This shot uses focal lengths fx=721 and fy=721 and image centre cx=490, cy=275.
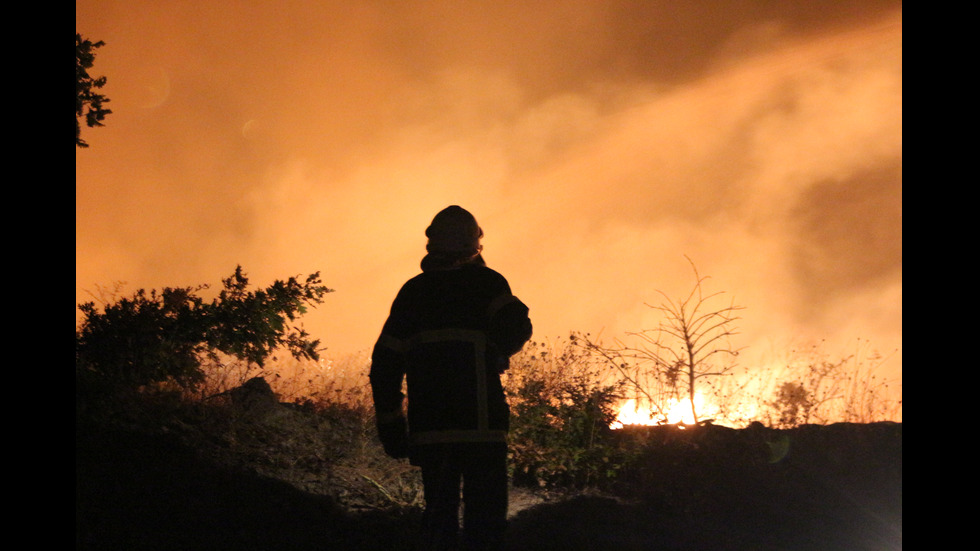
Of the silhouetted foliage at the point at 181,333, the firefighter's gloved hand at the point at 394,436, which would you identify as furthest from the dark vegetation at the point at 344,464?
the firefighter's gloved hand at the point at 394,436

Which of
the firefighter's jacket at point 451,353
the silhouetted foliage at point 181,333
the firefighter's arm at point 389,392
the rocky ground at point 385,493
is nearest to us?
the firefighter's jacket at point 451,353

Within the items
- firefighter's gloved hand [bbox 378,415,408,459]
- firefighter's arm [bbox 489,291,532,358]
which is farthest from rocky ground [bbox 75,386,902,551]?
firefighter's arm [bbox 489,291,532,358]

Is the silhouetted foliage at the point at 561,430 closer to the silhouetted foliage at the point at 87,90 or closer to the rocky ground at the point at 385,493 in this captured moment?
the rocky ground at the point at 385,493

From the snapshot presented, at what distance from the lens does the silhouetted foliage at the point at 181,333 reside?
292 inches

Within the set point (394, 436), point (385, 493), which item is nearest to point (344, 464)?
point (385, 493)

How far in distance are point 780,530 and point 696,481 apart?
39.3 inches

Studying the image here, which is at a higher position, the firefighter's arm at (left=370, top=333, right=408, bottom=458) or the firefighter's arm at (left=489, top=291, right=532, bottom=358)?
A: the firefighter's arm at (left=489, top=291, right=532, bottom=358)

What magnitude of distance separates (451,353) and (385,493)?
3529 mm

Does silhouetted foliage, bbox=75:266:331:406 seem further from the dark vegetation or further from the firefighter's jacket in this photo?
the firefighter's jacket

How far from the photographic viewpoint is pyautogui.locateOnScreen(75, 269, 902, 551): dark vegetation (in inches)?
226

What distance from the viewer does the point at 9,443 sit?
172 inches

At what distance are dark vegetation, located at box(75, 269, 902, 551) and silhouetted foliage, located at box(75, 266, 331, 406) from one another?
0.02 m

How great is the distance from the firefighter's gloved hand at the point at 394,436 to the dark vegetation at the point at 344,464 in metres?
1.95

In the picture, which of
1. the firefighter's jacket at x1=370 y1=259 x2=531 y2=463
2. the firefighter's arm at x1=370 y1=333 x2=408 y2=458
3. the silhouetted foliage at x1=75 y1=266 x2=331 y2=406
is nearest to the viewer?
the firefighter's jacket at x1=370 y1=259 x2=531 y2=463
